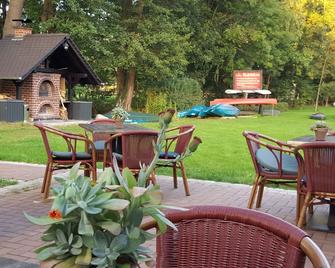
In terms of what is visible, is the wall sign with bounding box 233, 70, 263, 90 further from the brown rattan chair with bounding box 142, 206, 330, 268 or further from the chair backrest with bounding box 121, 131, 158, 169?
the brown rattan chair with bounding box 142, 206, 330, 268

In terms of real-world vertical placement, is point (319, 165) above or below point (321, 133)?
below

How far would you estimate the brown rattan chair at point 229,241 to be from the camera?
1.49m

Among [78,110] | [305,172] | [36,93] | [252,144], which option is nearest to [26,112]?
[36,93]

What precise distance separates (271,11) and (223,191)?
24.7 metres

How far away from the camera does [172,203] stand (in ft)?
18.2

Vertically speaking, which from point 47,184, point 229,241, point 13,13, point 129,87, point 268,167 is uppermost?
point 13,13

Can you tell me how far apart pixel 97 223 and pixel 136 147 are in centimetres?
427

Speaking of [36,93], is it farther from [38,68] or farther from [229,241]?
[229,241]

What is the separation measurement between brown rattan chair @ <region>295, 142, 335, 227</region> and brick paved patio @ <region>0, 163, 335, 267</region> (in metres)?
0.39

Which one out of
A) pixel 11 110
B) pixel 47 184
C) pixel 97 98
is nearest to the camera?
pixel 47 184

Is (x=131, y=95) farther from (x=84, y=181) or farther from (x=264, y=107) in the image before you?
(x=84, y=181)

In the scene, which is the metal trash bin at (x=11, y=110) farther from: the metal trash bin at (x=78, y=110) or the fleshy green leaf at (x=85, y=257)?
the fleshy green leaf at (x=85, y=257)

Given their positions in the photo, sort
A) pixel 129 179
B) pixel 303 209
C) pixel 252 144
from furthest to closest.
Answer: pixel 252 144
pixel 303 209
pixel 129 179

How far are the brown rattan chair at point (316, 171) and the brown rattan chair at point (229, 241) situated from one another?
8.59ft
